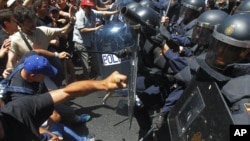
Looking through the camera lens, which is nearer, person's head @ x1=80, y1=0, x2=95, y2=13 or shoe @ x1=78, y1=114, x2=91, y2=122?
shoe @ x1=78, y1=114, x2=91, y2=122

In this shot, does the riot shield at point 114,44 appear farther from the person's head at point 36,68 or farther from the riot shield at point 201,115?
the riot shield at point 201,115

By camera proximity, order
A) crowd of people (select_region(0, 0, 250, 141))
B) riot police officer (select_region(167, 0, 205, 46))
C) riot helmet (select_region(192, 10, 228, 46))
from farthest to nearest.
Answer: riot police officer (select_region(167, 0, 205, 46))
riot helmet (select_region(192, 10, 228, 46))
crowd of people (select_region(0, 0, 250, 141))

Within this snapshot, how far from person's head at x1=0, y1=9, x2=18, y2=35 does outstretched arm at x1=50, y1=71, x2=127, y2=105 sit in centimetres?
225

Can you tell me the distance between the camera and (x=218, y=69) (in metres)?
2.68

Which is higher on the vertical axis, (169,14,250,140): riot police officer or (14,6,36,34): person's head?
(169,14,250,140): riot police officer

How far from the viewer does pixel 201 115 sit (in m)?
2.17

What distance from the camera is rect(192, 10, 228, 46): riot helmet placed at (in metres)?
4.48

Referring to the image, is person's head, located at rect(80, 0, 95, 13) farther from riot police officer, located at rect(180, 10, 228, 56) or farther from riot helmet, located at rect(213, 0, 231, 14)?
riot helmet, located at rect(213, 0, 231, 14)

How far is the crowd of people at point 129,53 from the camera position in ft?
8.43

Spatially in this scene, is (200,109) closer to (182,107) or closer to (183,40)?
(182,107)

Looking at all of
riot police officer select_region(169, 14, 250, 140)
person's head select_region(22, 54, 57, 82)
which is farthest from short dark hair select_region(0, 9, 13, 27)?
riot police officer select_region(169, 14, 250, 140)

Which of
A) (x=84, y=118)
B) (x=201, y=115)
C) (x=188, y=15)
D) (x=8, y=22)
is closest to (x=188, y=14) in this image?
(x=188, y=15)

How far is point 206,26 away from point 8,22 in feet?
8.71

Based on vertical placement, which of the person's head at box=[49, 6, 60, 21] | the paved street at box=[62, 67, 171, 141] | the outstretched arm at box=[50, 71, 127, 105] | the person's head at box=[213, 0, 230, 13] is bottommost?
the paved street at box=[62, 67, 171, 141]
